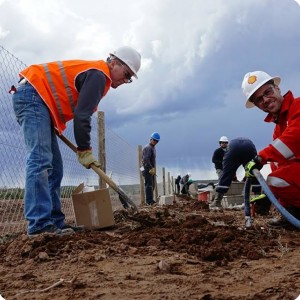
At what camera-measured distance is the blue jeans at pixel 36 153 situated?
3.86 meters

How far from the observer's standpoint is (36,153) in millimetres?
3924

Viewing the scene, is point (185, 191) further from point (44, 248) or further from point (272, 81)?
point (44, 248)

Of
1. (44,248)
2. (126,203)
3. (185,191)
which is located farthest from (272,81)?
(185,191)

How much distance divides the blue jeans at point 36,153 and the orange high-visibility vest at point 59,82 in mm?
71

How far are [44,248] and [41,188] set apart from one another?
696mm

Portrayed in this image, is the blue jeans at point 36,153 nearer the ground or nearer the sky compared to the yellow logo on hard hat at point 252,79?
nearer the ground

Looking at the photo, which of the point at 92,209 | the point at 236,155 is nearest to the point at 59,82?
the point at 92,209

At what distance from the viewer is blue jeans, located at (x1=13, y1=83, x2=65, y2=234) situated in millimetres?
3861

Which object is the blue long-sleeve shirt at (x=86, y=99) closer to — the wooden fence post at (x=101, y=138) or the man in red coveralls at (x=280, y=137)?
the man in red coveralls at (x=280, y=137)

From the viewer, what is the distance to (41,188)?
387cm

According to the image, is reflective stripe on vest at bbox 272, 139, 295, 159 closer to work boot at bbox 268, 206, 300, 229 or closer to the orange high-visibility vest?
work boot at bbox 268, 206, 300, 229

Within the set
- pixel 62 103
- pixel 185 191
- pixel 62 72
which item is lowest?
pixel 185 191

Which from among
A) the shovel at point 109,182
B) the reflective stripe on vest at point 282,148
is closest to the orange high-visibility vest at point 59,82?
the shovel at point 109,182

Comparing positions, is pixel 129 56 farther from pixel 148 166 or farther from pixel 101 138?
pixel 148 166
